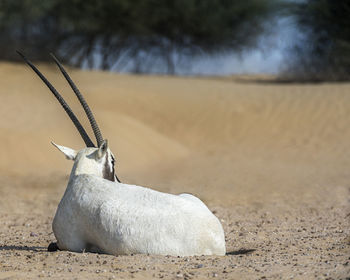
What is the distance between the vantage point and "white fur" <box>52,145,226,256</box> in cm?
430

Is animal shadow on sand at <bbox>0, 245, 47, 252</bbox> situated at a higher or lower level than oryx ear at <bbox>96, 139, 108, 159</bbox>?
lower

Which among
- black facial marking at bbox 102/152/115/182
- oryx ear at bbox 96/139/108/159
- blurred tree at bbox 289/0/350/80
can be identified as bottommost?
black facial marking at bbox 102/152/115/182

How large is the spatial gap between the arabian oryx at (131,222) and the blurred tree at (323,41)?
22178mm

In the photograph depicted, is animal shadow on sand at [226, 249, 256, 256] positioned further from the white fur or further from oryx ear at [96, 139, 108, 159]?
oryx ear at [96, 139, 108, 159]

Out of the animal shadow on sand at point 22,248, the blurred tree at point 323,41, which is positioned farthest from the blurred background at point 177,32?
the animal shadow on sand at point 22,248

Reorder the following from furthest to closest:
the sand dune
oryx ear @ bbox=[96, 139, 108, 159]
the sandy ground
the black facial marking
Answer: the sand dune → the black facial marking → oryx ear @ bbox=[96, 139, 108, 159] → the sandy ground

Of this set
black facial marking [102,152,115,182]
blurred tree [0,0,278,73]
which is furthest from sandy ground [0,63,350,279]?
blurred tree [0,0,278,73]

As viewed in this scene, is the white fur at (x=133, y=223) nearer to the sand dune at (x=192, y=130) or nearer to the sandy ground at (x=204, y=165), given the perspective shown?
the sandy ground at (x=204, y=165)

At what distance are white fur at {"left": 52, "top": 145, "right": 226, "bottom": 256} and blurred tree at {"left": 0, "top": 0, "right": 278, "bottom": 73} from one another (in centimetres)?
2131

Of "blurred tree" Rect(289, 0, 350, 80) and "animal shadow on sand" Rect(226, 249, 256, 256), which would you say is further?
"blurred tree" Rect(289, 0, 350, 80)

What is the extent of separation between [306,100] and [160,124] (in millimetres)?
4964

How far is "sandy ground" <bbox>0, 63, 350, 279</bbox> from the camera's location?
4.27m

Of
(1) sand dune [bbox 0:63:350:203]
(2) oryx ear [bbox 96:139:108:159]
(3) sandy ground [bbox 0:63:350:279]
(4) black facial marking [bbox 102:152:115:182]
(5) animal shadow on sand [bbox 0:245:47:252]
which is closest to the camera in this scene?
(3) sandy ground [bbox 0:63:350:279]

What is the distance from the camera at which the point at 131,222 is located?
4.31 m
